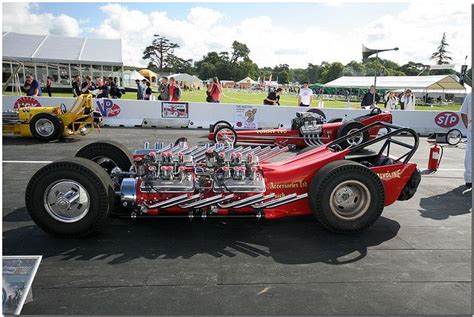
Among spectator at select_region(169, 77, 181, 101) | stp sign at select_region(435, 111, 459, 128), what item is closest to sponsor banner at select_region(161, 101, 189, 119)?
spectator at select_region(169, 77, 181, 101)

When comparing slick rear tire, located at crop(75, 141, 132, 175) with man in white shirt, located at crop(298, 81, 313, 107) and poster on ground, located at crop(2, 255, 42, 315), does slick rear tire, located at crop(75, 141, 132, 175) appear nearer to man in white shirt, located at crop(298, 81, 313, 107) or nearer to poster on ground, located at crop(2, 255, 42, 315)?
poster on ground, located at crop(2, 255, 42, 315)

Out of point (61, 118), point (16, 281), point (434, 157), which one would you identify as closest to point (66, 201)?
point (16, 281)

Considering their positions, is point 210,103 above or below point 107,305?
above

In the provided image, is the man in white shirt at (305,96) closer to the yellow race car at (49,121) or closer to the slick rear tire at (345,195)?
the yellow race car at (49,121)

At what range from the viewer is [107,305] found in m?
3.14

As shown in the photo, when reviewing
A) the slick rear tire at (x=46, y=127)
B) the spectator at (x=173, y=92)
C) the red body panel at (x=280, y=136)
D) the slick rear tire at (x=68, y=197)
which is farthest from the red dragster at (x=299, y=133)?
the slick rear tire at (x=68, y=197)

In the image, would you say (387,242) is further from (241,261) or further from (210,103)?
(210,103)

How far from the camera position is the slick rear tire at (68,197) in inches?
164

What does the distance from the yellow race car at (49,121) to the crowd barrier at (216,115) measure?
318cm

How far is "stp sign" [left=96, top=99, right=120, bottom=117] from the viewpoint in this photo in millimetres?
14633

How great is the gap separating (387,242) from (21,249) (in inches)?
155

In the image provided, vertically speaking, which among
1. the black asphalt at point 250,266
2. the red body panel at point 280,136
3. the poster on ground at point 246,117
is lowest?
the black asphalt at point 250,266

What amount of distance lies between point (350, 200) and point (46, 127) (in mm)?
8912

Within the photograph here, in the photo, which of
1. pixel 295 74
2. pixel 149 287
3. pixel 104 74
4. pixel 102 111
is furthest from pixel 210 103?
pixel 295 74
